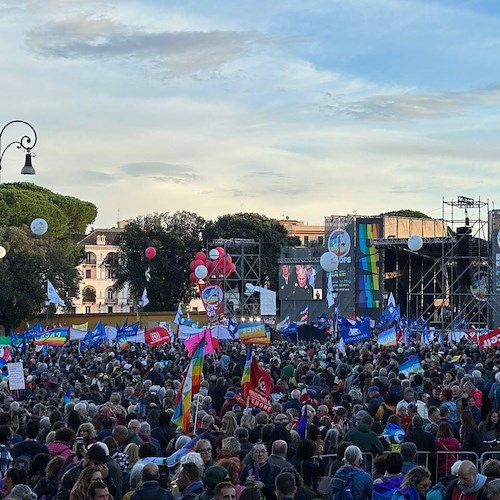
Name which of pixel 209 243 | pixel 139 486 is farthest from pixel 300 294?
pixel 139 486

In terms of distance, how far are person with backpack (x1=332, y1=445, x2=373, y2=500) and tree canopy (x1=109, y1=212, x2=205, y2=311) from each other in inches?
2348

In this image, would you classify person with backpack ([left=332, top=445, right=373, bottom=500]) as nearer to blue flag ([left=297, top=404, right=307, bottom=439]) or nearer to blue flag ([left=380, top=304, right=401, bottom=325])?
blue flag ([left=297, top=404, right=307, bottom=439])

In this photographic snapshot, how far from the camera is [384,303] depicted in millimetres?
51812

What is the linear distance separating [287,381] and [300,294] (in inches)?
1572

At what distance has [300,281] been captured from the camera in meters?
58.2

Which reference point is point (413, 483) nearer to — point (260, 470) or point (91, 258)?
point (260, 470)

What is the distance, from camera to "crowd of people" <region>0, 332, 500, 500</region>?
768cm

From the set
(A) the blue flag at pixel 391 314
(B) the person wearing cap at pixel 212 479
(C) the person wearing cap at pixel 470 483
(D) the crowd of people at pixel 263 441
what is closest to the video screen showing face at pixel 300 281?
(A) the blue flag at pixel 391 314

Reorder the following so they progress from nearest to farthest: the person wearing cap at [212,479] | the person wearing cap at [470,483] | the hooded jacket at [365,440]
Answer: the person wearing cap at [212,479] → the person wearing cap at [470,483] → the hooded jacket at [365,440]

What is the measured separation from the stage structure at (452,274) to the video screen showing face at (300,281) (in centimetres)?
521

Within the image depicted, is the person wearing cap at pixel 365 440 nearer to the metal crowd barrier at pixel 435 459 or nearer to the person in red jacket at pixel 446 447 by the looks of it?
the metal crowd barrier at pixel 435 459

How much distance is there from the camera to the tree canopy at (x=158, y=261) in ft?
225

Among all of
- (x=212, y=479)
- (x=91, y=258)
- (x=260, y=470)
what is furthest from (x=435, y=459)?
(x=91, y=258)

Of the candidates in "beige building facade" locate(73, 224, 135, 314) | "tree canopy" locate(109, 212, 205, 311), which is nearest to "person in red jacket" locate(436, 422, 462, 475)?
"tree canopy" locate(109, 212, 205, 311)
